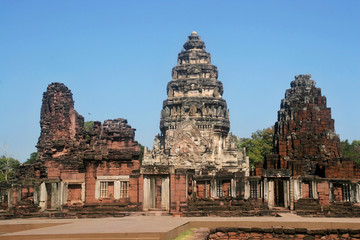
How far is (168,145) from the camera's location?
174 feet

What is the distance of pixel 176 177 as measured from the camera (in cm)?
2259

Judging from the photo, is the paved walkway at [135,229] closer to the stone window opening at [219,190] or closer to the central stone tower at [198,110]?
the stone window opening at [219,190]

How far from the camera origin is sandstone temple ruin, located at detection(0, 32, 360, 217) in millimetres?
22938

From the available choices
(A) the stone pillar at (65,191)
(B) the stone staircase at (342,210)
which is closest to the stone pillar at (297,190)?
(B) the stone staircase at (342,210)

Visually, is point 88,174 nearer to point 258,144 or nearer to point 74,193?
point 74,193

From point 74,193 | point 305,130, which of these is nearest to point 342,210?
point 305,130

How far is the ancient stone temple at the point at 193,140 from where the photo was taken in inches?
901

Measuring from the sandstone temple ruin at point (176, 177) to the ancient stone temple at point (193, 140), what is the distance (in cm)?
9

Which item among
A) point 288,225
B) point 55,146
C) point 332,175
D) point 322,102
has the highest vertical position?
point 322,102

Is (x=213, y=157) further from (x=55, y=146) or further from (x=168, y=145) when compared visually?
(x=55, y=146)

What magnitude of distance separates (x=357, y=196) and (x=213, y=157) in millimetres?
27245

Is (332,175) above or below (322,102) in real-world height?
below

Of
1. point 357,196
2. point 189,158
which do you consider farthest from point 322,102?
point 189,158

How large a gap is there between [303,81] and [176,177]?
1365cm
